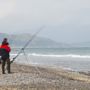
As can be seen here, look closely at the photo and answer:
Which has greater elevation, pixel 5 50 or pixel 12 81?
pixel 5 50

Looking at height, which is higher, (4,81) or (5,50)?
(5,50)

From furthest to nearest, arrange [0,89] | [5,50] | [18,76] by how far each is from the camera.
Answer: [5,50] < [18,76] < [0,89]

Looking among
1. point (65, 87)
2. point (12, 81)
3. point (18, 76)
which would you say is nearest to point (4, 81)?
point (12, 81)

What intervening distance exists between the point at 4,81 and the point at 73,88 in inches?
130

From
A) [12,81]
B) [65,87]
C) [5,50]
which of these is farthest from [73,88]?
[5,50]

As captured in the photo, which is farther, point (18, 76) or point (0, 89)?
point (18, 76)

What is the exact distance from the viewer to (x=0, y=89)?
16406 millimetres

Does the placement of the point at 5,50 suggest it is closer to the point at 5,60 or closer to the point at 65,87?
the point at 5,60

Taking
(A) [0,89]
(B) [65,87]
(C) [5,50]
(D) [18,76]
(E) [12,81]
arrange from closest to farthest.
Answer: (A) [0,89], (B) [65,87], (E) [12,81], (D) [18,76], (C) [5,50]

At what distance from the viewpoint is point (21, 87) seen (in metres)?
17.0

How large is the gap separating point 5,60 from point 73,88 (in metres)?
6.21

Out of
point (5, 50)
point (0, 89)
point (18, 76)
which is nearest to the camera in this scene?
point (0, 89)

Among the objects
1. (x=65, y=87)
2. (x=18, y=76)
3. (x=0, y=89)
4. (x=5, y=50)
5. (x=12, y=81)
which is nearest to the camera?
(x=0, y=89)

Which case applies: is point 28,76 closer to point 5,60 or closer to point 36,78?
point 36,78
